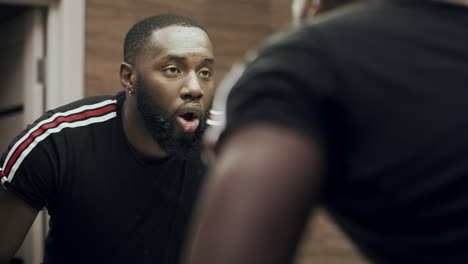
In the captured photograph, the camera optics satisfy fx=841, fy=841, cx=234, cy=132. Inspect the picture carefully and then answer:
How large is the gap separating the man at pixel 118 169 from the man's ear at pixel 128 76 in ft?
0.34

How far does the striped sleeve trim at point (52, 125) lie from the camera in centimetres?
213

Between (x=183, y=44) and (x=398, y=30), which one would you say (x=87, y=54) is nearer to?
(x=183, y=44)

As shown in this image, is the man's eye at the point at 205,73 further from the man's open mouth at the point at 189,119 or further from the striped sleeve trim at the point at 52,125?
the striped sleeve trim at the point at 52,125

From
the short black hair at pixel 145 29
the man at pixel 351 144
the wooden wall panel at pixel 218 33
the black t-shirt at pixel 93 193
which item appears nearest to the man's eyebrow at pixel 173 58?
the short black hair at pixel 145 29

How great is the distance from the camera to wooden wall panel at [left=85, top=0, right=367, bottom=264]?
3.11 meters

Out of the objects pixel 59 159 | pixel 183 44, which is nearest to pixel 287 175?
pixel 59 159

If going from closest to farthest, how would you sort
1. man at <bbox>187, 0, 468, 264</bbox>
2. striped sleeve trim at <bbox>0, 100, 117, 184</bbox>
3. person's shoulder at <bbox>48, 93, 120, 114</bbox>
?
1. man at <bbox>187, 0, 468, 264</bbox>
2. striped sleeve trim at <bbox>0, 100, 117, 184</bbox>
3. person's shoulder at <bbox>48, 93, 120, 114</bbox>

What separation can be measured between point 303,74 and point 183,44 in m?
1.72

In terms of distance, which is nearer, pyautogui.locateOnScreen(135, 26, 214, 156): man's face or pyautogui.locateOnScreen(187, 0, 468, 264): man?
pyautogui.locateOnScreen(187, 0, 468, 264): man

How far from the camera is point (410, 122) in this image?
2.25ft

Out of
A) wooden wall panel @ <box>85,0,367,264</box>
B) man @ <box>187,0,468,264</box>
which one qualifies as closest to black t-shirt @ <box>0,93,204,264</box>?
wooden wall panel @ <box>85,0,367,264</box>

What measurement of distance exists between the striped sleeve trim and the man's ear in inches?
4.7

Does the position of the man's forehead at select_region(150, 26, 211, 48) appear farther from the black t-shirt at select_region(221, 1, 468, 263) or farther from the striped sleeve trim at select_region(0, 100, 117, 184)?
the black t-shirt at select_region(221, 1, 468, 263)

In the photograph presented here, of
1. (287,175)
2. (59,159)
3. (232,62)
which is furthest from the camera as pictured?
(232,62)
